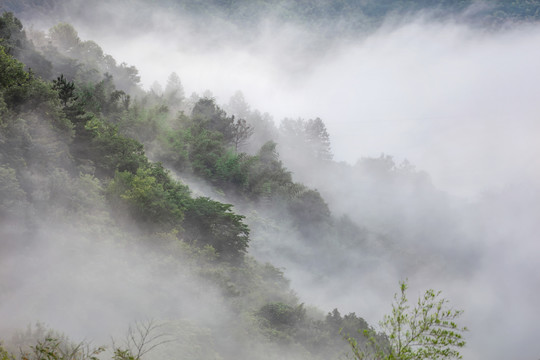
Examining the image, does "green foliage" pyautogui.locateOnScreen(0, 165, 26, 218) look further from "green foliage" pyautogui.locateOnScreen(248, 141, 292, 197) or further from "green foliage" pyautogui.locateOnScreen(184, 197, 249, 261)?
"green foliage" pyautogui.locateOnScreen(248, 141, 292, 197)

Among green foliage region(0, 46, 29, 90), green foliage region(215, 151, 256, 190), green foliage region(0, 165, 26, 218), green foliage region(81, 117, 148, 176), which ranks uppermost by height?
green foliage region(215, 151, 256, 190)

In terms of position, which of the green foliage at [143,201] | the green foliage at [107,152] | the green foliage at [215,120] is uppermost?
the green foliage at [215,120]

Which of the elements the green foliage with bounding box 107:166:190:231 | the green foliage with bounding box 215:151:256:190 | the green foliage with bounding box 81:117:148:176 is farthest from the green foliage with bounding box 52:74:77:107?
the green foliage with bounding box 215:151:256:190

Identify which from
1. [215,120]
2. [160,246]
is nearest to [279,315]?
[160,246]

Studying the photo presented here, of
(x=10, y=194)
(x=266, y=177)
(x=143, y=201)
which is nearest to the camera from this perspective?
(x=10, y=194)

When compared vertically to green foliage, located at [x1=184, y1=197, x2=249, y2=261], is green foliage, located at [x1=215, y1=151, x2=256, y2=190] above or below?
above

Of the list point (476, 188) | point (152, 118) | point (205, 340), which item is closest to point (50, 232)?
point (205, 340)

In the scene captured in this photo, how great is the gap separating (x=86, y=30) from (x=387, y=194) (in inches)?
4668

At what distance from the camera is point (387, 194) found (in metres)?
85.8

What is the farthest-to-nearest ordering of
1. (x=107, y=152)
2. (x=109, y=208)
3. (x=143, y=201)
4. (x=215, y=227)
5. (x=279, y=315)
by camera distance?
(x=215, y=227) → (x=107, y=152) → (x=279, y=315) → (x=143, y=201) → (x=109, y=208)

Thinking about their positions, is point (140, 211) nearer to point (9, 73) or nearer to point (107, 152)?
point (107, 152)

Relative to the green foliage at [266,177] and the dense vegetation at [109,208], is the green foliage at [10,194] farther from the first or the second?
the green foliage at [266,177]

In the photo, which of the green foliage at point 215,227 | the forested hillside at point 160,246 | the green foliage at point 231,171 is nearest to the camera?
the forested hillside at point 160,246

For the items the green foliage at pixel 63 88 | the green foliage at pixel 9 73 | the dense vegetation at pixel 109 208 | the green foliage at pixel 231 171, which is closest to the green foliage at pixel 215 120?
the green foliage at pixel 231 171
